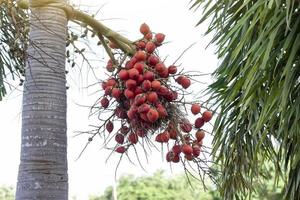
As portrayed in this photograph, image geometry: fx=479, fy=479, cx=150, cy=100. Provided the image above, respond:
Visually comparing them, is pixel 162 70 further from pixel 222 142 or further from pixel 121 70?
pixel 222 142

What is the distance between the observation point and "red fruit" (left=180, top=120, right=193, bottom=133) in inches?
83.1

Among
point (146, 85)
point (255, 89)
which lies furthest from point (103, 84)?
point (255, 89)

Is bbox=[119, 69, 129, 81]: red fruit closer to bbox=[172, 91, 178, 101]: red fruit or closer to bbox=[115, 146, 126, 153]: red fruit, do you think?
bbox=[172, 91, 178, 101]: red fruit

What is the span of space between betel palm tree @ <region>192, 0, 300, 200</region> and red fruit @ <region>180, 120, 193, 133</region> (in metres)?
0.23

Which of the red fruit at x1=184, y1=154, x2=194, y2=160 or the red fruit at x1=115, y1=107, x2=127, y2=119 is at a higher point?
the red fruit at x1=115, y1=107, x2=127, y2=119

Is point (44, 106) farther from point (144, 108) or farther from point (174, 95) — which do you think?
point (174, 95)

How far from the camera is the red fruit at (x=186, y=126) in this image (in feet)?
6.92

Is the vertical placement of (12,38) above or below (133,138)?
above

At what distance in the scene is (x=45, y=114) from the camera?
1.81 meters

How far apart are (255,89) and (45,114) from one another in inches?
34.3

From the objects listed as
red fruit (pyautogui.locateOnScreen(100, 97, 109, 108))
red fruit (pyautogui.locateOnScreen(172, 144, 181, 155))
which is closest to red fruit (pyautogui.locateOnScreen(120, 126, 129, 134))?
red fruit (pyautogui.locateOnScreen(100, 97, 109, 108))

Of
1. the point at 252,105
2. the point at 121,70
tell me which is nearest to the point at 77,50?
the point at 121,70

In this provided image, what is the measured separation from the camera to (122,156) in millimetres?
2211

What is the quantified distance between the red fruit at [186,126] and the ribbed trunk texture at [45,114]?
536mm
